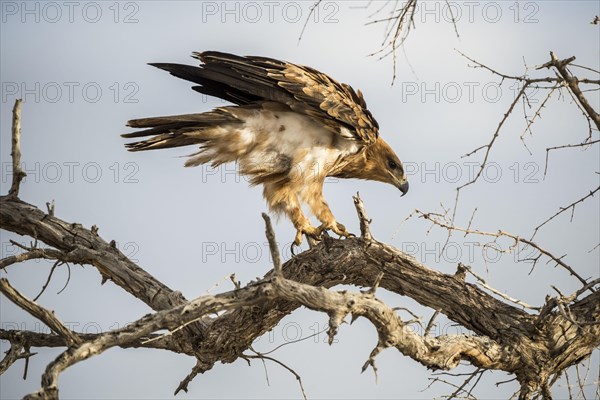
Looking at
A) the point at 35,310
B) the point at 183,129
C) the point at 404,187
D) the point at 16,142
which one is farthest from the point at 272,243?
the point at 404,187

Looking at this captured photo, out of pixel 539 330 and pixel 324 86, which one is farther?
pixel 324 86

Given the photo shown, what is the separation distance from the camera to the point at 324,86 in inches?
208

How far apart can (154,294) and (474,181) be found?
6.06 ft

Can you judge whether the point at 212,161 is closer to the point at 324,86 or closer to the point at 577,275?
the point at 324,86

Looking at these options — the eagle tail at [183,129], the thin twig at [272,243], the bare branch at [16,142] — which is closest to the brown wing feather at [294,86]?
the eagle tail at [183,129]

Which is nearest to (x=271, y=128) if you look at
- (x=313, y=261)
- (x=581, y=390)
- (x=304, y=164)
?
(x=304, y=164)

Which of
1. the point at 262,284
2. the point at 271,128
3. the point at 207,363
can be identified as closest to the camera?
the point at 262,284

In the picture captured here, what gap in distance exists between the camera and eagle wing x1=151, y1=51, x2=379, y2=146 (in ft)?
16.3

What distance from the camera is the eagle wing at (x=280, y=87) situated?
4977mm

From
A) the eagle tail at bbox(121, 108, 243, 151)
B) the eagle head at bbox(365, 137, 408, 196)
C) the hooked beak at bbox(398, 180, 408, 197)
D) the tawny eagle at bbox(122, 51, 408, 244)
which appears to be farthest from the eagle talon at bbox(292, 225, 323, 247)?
the hooked beak at bbox(398, 180, 408, 197)

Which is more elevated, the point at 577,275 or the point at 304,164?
the point at 304,164

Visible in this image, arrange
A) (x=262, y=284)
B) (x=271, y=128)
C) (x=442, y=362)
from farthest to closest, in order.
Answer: (x=271, y=128)
(x=442, y=362)
(x=262, y=284)

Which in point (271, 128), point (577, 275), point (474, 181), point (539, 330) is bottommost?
point (539, 330)

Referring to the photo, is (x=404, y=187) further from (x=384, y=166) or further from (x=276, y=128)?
(x=276, y=128)
